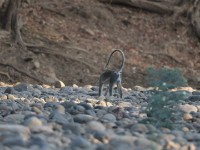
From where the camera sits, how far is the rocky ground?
19.2ft

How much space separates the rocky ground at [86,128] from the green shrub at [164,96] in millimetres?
190

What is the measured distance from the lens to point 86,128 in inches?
265

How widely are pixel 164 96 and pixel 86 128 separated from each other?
1.22 meters

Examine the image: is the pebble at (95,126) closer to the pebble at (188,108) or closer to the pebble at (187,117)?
the pebble at (187,117)

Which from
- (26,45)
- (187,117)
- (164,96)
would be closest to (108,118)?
(164,96)

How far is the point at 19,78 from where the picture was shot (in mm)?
15391

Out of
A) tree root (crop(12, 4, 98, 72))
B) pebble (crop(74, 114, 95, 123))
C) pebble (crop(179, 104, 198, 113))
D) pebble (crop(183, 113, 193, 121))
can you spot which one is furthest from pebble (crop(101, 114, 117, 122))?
tree root (crop(12, 4, 98, 72))

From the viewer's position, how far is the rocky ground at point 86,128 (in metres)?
5.84

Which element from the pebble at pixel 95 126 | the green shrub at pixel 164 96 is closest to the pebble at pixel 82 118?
the green shrub at pixel 164 96

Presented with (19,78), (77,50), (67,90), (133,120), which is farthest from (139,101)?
(77,50)

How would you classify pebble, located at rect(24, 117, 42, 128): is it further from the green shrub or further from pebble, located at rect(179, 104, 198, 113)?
pebble, located at rect(179, 104, 198, 113)

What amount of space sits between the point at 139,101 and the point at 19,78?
16.0 ft

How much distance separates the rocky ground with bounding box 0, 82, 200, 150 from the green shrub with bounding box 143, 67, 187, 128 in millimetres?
190

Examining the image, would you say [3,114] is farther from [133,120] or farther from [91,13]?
[91,13]
